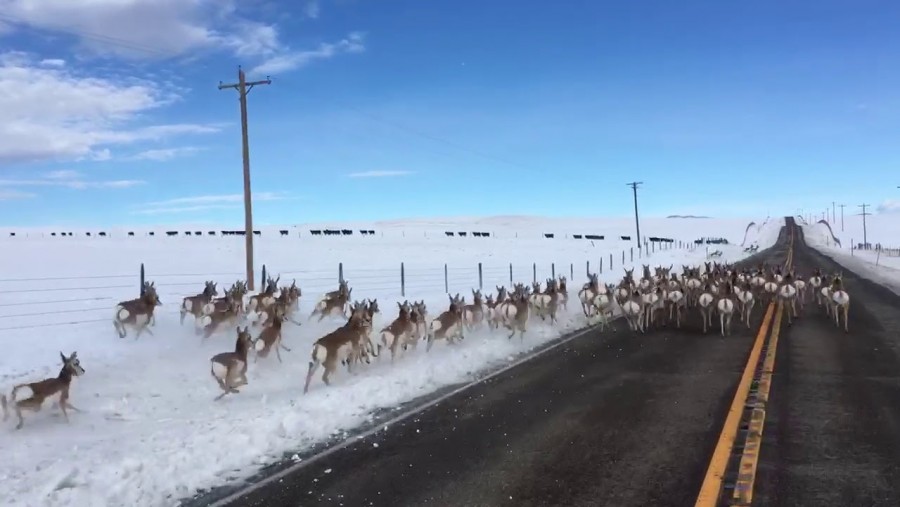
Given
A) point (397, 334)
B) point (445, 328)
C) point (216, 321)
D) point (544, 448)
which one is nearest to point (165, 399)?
point (216, 321)

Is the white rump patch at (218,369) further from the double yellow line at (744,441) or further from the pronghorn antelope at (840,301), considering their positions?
the pronghorn antelope at (840,301)

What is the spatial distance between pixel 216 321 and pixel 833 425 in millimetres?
10470

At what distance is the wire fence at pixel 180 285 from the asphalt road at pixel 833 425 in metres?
12.5

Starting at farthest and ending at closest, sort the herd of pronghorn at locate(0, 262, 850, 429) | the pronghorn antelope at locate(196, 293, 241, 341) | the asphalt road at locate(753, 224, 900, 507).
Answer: the pronghorn antelope at locate(196, 293, 241, 341)
the herd of pronghorn at locate(0, 262, 850, 429)
the asphalt road at locate(753, 224, 900, 507)

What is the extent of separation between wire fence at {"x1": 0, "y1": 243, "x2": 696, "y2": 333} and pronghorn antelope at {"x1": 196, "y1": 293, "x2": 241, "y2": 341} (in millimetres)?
2211

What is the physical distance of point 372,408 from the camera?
9.39 m

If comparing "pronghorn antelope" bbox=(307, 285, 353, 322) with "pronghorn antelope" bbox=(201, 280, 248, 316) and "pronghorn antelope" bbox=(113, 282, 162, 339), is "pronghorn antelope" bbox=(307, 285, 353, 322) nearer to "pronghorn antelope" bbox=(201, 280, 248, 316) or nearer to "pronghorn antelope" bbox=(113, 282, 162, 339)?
"pronghorn antelope" bbox=(201, 280, 248, 316)

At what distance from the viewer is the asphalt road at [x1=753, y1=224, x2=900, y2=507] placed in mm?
5828

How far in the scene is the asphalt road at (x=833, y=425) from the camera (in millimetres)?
5828

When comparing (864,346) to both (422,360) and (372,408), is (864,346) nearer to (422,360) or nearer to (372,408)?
(422,360)

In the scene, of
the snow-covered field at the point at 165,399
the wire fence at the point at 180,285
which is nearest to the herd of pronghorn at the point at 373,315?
the snow-covered field at the point at 165,399

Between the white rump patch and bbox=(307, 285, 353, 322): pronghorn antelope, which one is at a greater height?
bbox=(307, 285, 353, 322): pronghorn antelope

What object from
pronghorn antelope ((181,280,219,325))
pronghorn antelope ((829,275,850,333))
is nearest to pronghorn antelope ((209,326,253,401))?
pronghorn antelope ((181,280,219,325))

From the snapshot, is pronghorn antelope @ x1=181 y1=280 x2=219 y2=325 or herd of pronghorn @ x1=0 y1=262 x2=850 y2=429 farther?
pronghorn antelope @ x1=181 y1=280 x2=219 y2=325
